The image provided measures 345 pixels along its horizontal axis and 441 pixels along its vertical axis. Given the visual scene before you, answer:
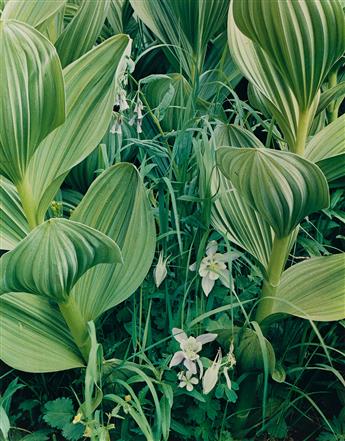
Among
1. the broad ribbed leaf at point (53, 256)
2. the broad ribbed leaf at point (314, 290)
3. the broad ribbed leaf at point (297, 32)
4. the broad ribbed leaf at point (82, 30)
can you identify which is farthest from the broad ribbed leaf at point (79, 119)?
the broad ribbed leaf at point (314, 290)

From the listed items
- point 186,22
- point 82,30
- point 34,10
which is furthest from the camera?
point 186,22

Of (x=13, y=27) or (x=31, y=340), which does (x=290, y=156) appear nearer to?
(x=13, y=27)

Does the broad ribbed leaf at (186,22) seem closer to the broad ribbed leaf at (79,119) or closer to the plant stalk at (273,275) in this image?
the broad ribbed leaf at (79,119)

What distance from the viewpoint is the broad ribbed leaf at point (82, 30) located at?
145 cm

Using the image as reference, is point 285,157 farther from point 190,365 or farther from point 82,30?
point 82,30

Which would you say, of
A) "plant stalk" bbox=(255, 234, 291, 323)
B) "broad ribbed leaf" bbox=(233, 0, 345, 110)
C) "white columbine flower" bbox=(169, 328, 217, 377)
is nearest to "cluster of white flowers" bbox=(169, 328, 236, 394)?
"white columbine flower" bbox=(169, 328, 217, 377)

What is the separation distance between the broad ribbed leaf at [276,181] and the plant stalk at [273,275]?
0.28 feet

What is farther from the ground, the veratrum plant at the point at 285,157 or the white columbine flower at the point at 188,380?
the veratrum plant at the point at 285,157

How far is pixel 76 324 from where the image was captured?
1201 mm

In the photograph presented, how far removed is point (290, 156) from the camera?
994 mm

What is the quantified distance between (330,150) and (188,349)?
44cm

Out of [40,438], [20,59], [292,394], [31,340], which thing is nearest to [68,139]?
[20,59]

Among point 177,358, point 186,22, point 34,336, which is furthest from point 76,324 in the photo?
point 186,22

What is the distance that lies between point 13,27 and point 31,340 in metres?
0.59
